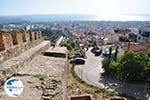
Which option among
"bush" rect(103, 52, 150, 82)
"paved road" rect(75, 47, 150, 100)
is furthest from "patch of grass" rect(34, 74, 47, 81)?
"bush" rect(103, 52, 150, 82)

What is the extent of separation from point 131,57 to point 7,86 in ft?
51.8

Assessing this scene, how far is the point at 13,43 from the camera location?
9.30 meters

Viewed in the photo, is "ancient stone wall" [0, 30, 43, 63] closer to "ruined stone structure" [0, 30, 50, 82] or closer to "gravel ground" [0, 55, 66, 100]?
"ruined stone structure" [0, 30, 50, 82]

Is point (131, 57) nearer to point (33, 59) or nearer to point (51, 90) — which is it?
point (33, 59)

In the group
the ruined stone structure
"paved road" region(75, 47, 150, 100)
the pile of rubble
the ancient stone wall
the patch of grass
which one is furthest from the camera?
"paved road" region(75, 47, 150, 100)

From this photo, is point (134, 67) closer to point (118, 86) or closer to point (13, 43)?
point (118, 86)

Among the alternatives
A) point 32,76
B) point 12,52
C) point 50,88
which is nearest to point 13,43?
point 12,52

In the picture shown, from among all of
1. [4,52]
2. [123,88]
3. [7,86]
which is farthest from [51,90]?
[123,88]

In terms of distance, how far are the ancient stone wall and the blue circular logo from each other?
1749 mm

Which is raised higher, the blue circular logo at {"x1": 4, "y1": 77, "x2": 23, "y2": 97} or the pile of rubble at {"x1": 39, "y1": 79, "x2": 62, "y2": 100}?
the blue circular logo at {"x1": 4, "y1": 77, "x2": 23, "y2": 97}

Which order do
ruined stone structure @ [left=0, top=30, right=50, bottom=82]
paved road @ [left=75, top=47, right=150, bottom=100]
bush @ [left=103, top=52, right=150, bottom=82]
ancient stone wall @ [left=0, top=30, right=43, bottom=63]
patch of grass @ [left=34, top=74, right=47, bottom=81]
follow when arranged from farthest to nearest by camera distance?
bush @ [left=103, top=52, right=150, bottom=82] < paved road @ [left=75, top=47, right=150, bottom=100] < ancient stone wall @ [left=0, top=30, right=43, bottom=63] < ruined stone structure @ [left=0, top=30, right=50, bottom=82] < patch of grass @ [left=34, top=74, right=47, bottom=81]

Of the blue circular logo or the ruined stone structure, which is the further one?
the ruined stone structure

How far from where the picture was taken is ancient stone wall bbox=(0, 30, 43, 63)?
7.93 metres

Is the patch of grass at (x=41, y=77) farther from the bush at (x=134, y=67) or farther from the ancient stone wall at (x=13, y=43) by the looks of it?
the bush at (x=134, y=67)
